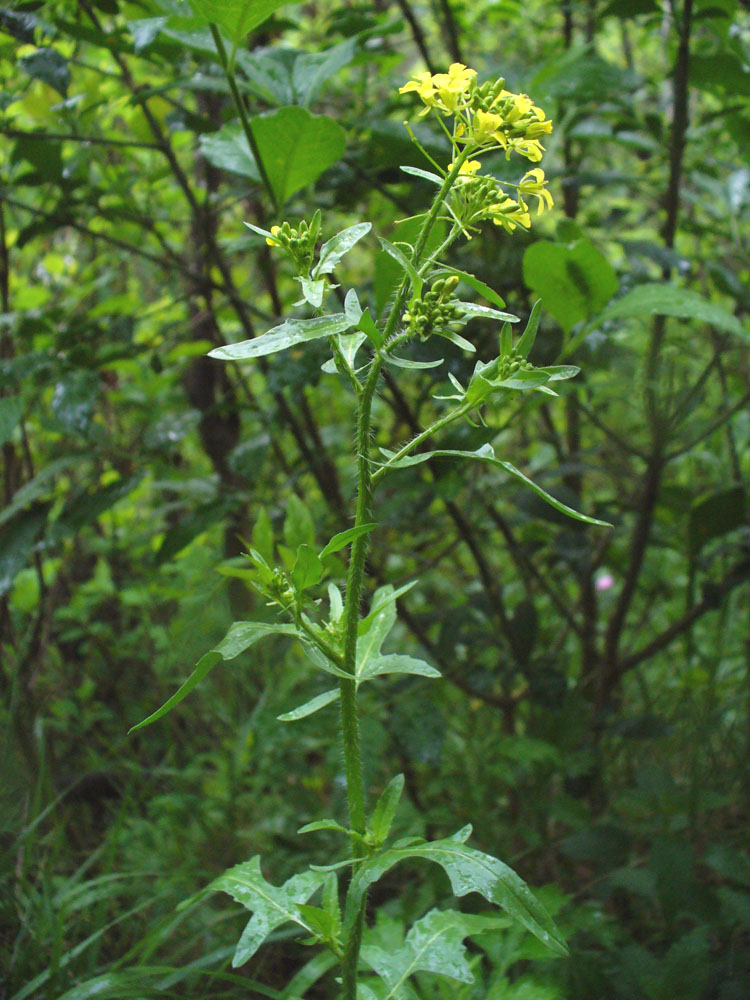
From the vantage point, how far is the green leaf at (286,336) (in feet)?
2.31

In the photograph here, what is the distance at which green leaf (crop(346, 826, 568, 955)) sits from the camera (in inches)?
29.8

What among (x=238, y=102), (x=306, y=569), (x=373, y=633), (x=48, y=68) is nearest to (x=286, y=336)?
(x=306, y=569)

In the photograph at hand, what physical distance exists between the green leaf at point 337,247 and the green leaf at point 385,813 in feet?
1.79

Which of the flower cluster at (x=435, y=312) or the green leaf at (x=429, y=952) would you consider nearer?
the flower cluster at (x=435, y=312)

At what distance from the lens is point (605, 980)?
1.28 meters

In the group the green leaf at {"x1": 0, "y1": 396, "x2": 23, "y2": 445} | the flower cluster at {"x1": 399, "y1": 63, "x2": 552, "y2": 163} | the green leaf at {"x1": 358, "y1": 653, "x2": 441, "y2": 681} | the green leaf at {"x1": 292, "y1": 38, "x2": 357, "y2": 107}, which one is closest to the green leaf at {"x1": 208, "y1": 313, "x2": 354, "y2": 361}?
the flower cluster at {"x1": 399, "y1": 63, "x2": 552, "y2": 163}

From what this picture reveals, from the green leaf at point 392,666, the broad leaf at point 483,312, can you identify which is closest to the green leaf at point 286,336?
the broad leaf at point 483,312

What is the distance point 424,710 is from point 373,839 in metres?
0.67

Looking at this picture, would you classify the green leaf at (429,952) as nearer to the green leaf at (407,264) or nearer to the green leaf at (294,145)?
the green leaf at (407,264)

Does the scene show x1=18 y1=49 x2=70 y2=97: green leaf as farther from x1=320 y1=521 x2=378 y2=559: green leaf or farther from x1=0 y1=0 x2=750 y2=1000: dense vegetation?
x1=320 y1=521 x2=378 y2=559: green leaf

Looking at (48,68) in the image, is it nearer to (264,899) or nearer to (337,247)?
(337,247)

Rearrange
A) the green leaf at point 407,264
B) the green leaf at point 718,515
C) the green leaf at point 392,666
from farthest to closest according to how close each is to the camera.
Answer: the green leaf at point 718,515, the green leaf at point 392,666, the green leaf at point 407,264

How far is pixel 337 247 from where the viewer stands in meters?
0.79

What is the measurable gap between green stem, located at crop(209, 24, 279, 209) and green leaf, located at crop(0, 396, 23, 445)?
2.08 feet
